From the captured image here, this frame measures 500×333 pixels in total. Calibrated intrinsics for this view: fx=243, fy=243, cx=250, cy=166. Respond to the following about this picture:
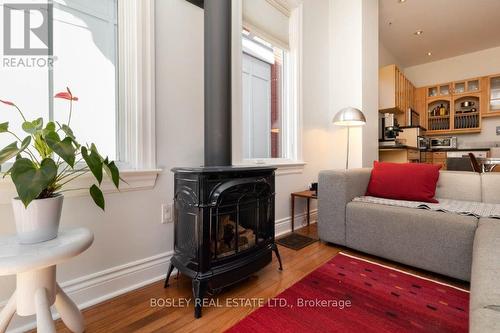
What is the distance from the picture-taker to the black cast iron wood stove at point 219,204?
4.25ft

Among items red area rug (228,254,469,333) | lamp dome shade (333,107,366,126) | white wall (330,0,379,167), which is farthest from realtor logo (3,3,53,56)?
white wall (330,0,379,167)

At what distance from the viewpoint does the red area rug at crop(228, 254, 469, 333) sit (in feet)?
3.82

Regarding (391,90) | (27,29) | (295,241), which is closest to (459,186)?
(295,241)

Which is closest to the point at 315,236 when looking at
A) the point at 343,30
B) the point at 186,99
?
the point at 186,99

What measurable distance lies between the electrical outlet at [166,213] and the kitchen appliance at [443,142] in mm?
5996

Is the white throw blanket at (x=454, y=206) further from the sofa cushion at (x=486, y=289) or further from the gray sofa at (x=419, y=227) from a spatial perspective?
the sofa cushion at (x=486, y=289)

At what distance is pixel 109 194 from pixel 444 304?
1946 millimetres

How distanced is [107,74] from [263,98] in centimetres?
154

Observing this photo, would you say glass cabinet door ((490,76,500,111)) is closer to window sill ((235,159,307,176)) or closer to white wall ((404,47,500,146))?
white wall ((404,47,500,146))

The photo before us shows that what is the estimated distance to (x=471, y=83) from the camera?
516 centimetres

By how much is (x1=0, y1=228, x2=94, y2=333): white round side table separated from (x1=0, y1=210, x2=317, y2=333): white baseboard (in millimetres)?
278

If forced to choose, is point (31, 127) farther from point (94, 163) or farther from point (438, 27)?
point (438, 27)

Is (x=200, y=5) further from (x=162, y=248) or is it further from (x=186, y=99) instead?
(x=162, y=248)

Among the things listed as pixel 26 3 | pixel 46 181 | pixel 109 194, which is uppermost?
pixel 26 3
